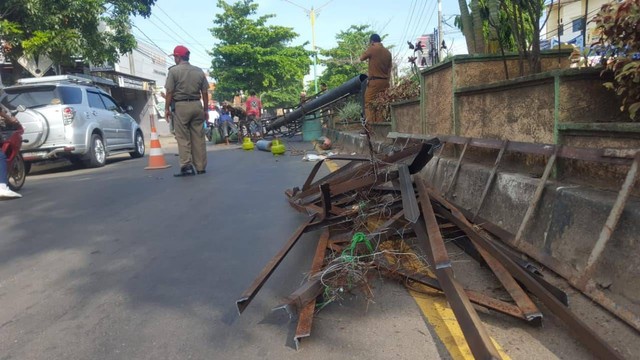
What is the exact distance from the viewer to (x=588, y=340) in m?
2.12

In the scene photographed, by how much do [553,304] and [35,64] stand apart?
16292 millimetres

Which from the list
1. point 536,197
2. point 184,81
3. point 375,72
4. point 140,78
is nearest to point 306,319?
point 536,197

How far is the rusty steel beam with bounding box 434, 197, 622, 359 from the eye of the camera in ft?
6.73

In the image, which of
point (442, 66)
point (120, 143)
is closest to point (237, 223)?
point (442, 66)

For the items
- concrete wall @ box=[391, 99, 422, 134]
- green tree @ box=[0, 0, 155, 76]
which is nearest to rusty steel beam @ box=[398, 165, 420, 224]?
concrete wall @ box=[391, 99, 422, 134]

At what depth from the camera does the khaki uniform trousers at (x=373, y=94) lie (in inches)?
412

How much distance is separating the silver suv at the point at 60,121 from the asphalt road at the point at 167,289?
3.79 metres

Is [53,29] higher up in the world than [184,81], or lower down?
higher up

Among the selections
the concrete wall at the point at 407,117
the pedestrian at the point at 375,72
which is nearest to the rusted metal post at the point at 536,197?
the concrete wall at the point at 407,117

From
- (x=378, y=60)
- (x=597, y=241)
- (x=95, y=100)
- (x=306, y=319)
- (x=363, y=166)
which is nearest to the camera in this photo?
(x=306, y=319)

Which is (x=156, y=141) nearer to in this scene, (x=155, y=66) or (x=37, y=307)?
(x=37, y=307)

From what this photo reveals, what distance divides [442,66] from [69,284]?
15.4 feet

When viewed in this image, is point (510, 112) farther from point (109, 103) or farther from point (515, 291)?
point (109, 103)

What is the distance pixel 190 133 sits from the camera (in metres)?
8.77
